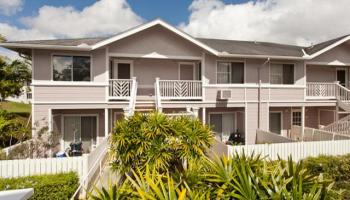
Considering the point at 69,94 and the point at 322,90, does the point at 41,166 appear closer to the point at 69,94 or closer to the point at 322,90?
the point at 69,94

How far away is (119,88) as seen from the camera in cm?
1534

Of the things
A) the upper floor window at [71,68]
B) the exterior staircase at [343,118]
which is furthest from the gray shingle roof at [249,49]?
the upper floor window at [71,68]

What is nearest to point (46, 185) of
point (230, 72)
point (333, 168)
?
point (333, 168)

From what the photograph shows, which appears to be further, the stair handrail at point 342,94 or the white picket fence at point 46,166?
the stair handrail at point 342,94

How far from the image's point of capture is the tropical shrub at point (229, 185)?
425 cm

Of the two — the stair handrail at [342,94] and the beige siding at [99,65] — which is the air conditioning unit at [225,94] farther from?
the stair handrail at [342,94]

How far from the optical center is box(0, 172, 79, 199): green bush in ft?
25.9

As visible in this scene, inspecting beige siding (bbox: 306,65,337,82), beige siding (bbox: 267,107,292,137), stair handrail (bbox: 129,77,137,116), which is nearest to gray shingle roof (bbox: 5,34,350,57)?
beige siding (bbox: 306,65,337,82)

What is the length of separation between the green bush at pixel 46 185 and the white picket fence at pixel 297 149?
631 centimetres

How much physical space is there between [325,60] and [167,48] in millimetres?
12627

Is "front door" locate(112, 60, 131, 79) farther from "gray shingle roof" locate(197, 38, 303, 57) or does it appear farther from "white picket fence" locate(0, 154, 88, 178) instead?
"white picket fence" locate(0, 154, 88, 178)

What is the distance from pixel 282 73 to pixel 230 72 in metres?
4.30

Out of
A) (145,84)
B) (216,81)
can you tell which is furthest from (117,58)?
(216,81)

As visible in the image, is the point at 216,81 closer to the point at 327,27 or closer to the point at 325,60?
the point at 325,60
